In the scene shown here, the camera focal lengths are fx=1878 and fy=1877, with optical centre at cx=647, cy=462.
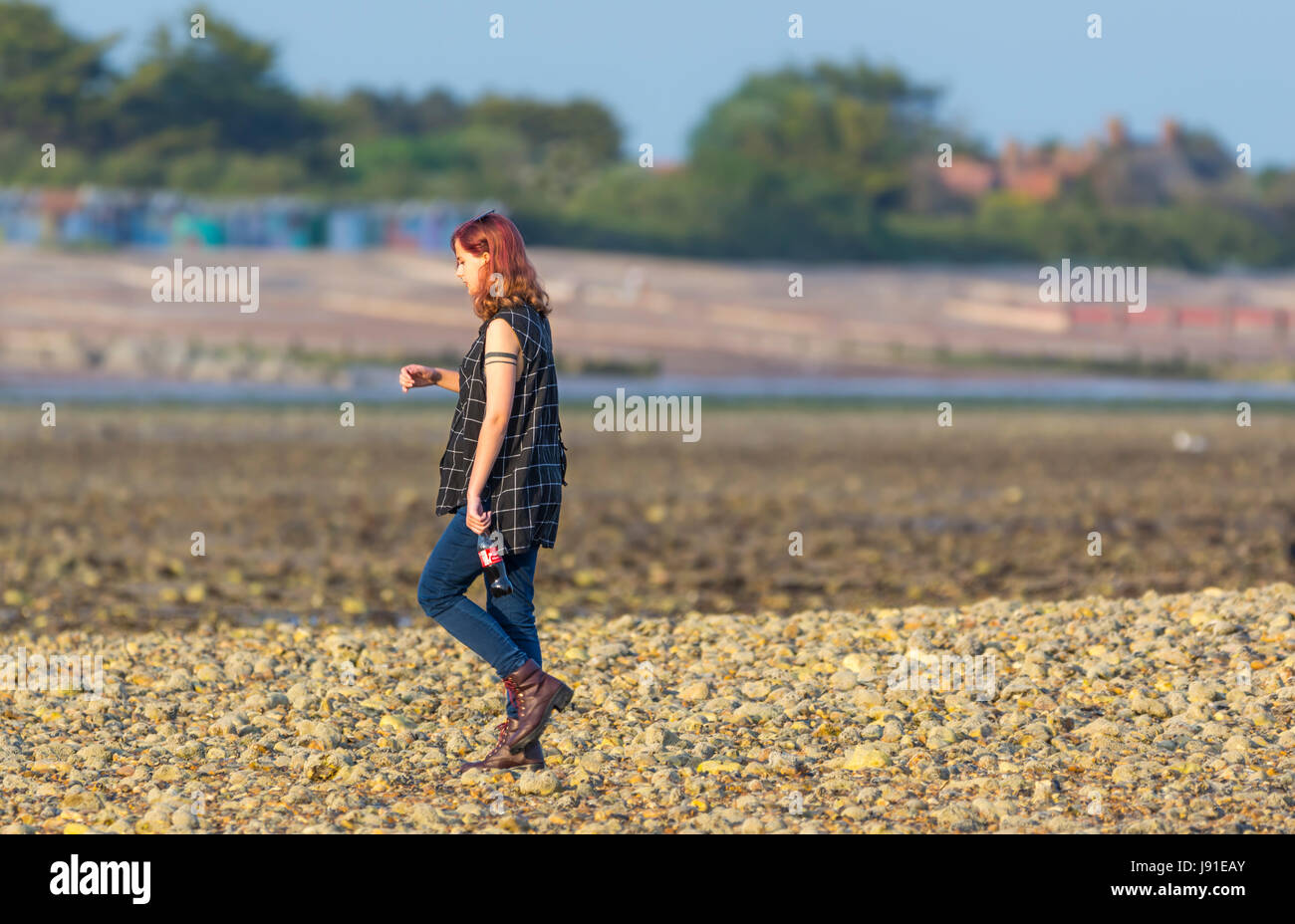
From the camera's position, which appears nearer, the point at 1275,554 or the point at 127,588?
the point at 127,588

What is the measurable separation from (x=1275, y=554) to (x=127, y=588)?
959 centimetres

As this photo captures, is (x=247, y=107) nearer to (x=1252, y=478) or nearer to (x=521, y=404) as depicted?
(x=1252, y=478)

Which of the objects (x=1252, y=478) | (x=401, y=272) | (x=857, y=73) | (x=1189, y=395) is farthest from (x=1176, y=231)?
(x=1252, y=478)

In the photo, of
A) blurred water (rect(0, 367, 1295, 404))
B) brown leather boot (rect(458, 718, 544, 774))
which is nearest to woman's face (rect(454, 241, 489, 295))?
brown leather boot (rect(458, 718, 544, 774))

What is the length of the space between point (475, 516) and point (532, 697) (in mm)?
891

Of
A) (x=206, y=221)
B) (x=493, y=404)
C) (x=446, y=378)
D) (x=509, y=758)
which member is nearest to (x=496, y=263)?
(x=493, y=404)

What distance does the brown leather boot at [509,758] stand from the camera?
744 centimetres

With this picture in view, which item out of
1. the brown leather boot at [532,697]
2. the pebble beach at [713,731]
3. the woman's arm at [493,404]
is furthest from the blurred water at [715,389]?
the woman's arm at [493,404]

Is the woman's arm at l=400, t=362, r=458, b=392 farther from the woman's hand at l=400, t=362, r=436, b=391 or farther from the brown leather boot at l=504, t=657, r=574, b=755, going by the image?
the brown leather boot at l=504, t=657, r=574, b=755

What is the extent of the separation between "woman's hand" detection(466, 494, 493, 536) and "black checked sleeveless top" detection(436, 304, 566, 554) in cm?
10

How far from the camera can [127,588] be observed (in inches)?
572

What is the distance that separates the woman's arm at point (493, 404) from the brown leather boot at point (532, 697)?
0.74 meters

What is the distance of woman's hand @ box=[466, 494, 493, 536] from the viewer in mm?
6824

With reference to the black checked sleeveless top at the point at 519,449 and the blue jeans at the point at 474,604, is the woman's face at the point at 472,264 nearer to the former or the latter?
the black checked sleeveless top at the point at 519,449
